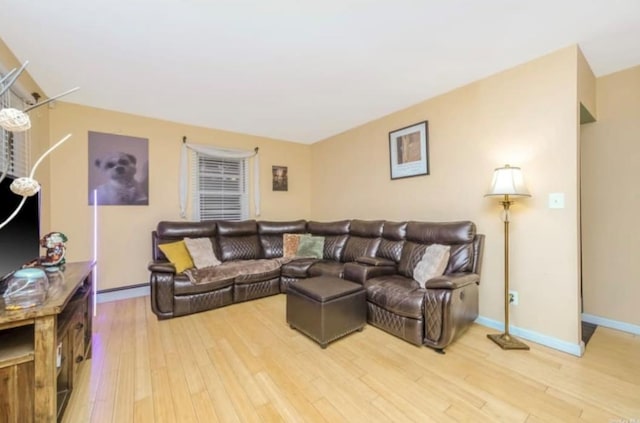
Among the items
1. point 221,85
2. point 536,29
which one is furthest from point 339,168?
point 536,29

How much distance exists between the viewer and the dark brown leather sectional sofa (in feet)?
7.35

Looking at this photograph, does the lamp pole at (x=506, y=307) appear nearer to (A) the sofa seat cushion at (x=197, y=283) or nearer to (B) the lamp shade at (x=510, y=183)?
(B) the lamp shade at (x=510, y=183)

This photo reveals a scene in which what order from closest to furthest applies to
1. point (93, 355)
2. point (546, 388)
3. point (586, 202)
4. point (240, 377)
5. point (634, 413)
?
point (634, 413)
point (546, 388)
point (240, 377)
point (93, 355)
point (586, 202)

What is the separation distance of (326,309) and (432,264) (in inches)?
43.4

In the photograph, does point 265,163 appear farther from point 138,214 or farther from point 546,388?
point 546,388

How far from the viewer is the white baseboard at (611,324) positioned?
2.46 metres

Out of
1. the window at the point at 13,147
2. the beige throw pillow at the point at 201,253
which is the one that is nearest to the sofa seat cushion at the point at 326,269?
the beige throw pillow at the point at 201,253

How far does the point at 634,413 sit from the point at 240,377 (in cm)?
238

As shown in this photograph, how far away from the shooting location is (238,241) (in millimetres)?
4020

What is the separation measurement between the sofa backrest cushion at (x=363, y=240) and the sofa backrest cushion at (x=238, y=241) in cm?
141

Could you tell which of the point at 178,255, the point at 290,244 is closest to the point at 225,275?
the point at 178,255

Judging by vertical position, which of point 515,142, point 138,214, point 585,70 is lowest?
point 138,214

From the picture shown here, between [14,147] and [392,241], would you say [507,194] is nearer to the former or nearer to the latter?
[392,241]

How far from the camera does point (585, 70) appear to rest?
236 centimetres
